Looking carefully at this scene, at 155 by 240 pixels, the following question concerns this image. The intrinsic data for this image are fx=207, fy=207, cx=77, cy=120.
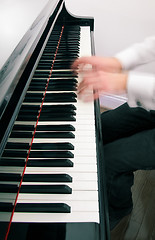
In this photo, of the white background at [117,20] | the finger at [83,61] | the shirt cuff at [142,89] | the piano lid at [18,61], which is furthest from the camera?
the white background at [117,20]

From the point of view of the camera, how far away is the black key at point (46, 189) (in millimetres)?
572

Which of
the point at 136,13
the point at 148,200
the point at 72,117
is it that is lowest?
the point at 148,200

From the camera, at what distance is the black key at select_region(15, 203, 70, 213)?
541mm

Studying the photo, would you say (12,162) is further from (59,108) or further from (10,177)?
(59,108)

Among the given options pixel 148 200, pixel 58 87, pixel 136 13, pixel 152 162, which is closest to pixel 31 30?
pixel 58 87

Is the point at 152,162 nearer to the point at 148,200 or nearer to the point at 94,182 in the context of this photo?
the point at 94,182

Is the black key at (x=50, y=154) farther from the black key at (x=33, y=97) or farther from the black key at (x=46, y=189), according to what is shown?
the black key at (x=33, y=97)

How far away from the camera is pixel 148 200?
1321 millimetres

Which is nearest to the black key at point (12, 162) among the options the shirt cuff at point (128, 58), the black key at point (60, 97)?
the black key at point (60, 97)

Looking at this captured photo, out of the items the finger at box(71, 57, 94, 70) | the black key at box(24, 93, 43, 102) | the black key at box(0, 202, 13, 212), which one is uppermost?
the finger at box(71, 57, 94, 70)

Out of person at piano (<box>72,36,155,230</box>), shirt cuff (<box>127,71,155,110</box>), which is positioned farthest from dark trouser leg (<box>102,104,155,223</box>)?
shirt cuff (<box>127,71,155,110</box>)

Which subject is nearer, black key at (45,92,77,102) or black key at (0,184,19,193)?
black key at (0,184,19,193)

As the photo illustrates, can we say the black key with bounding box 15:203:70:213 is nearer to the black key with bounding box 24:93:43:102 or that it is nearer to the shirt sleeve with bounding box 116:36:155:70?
the black key with bounding box 24:93:43:102

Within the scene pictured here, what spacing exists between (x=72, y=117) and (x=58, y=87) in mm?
186
